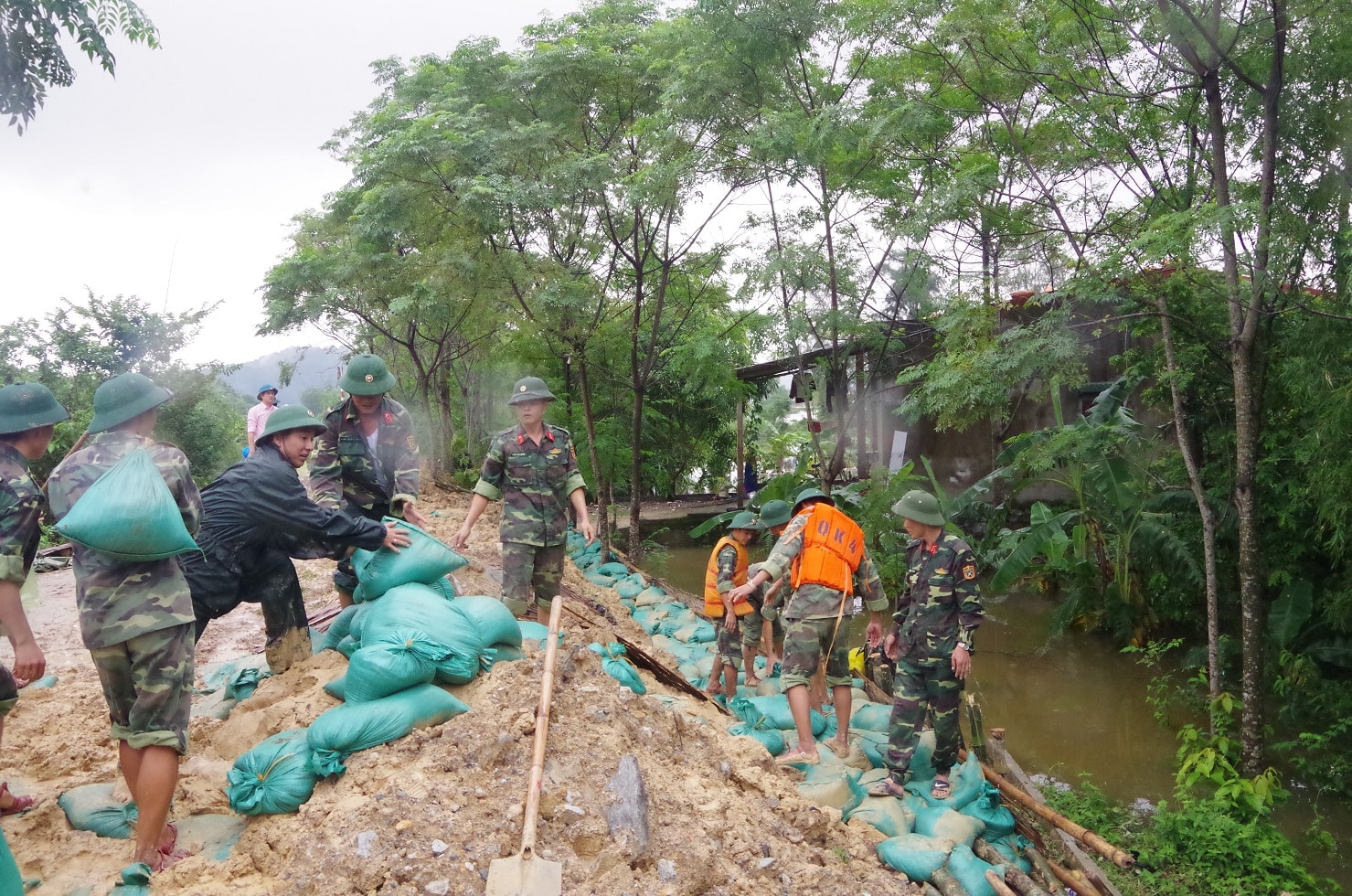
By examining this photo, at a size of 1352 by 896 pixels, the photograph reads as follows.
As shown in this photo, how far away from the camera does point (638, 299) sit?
1069cm

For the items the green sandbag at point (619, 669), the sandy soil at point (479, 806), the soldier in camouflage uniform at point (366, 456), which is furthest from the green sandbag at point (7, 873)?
the soldier in camouflage uniform at point (366, 456)

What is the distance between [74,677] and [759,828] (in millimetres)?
4093

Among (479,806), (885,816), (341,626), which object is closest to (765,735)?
(885,816)

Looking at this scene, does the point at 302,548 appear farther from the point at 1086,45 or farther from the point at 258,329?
the point at 258,329

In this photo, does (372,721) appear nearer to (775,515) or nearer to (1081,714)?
(775,515)

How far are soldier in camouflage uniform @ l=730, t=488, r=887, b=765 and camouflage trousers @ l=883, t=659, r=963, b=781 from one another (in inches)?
15.1

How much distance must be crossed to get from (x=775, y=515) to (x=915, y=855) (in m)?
2.20

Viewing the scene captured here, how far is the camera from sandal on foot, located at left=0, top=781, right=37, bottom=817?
3.10 m

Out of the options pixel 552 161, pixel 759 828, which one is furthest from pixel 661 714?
A: pixel 552 161

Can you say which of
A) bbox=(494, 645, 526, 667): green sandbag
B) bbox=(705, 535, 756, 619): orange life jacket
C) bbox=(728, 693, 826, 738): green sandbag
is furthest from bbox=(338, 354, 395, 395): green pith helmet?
bbox=(728, 693, 826, 738): green sandbag

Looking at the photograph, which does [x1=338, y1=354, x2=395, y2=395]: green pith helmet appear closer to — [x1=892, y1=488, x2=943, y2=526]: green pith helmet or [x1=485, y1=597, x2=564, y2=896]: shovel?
[x1=485, y1=597, x2=564, y2=896]: shovel

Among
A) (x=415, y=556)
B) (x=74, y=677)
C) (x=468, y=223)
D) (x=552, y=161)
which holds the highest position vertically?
(x=552, y=161)

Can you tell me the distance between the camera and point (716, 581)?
18.4 ft

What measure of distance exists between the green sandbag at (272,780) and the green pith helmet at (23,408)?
4.58 ft
